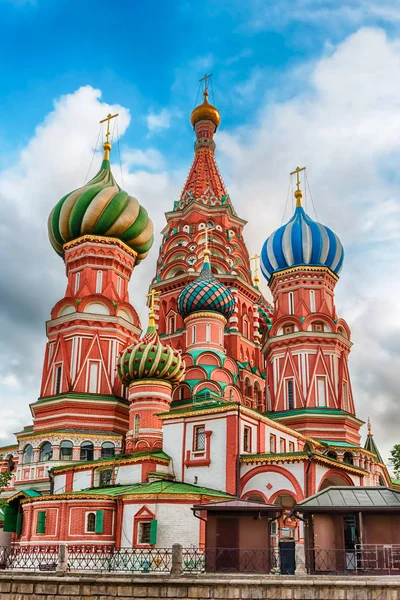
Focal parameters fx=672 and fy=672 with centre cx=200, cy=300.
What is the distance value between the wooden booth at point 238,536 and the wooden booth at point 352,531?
3.62 ft

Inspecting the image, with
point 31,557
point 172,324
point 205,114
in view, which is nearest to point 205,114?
point 205,114

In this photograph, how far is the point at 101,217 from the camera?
33.7m

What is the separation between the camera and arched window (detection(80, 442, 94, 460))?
29.0 m

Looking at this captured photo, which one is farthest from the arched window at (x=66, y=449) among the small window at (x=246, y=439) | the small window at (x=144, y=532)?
the small window at (x=246, y=439)

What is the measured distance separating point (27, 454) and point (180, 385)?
7.51 m

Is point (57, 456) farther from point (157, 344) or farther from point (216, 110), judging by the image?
point (216, 110)

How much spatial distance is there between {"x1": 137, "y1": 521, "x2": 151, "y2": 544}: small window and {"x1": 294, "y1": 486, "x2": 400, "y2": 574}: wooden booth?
21.1 ft

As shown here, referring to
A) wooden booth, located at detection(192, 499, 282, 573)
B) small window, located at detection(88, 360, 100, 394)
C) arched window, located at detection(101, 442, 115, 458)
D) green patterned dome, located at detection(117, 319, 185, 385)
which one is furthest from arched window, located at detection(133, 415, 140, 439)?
wooden booth, located at detection(192, 499, 282, 573)

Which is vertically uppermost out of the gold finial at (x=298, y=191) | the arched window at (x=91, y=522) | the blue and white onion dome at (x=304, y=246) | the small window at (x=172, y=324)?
the gold finial at (x=298, y=191)

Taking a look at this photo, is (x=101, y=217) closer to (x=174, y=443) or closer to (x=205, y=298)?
(x=205, y=298)

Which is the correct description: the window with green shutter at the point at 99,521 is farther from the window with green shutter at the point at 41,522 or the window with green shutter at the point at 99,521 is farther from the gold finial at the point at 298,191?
the gold finial at the point at 298,191

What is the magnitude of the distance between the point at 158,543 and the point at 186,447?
414 centimetres

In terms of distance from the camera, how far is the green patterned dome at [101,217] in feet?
111

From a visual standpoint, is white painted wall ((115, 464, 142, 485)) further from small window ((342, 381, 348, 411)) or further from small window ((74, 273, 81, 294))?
small window ((342, 381, 348, 411))
